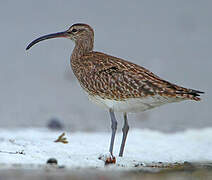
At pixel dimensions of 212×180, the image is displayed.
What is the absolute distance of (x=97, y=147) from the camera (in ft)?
38.4

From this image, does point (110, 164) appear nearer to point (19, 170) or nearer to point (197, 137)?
point (19, 170)

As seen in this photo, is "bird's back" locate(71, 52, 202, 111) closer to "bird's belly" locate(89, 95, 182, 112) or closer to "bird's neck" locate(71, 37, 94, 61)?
"bird's belly" locate(89, 95, 182, 112)

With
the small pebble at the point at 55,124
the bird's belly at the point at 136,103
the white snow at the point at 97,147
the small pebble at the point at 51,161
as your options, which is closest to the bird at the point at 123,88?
the bird's belly at the point at 136,103

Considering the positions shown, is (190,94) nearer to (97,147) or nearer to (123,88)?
(123,88)

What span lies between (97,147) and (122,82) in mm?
1892

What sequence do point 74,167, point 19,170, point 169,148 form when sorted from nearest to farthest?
point 19,170
point 74,167
point 169,148

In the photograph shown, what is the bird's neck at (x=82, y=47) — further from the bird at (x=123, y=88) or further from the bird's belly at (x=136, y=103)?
the bird's belly at (x=136, y=103)

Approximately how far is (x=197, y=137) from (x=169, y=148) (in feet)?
4.31

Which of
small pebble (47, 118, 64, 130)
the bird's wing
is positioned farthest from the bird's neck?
small pebble (47, 118, 64, 130)

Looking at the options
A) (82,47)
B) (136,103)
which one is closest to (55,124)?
(82,47)

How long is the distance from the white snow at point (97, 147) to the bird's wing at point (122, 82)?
1.12 m

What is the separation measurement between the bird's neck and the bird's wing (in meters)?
0.85

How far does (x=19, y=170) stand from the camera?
26.6 ft

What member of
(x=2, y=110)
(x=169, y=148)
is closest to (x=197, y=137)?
(x=169, y=148)
